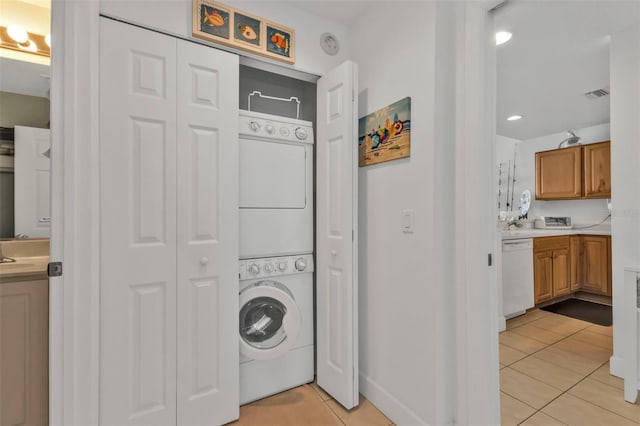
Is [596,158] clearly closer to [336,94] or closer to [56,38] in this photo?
[336,94]

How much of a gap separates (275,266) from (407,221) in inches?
34.9

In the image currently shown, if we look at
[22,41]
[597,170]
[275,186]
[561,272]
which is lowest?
[561,272]

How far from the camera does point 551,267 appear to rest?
3.59m

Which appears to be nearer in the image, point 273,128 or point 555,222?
point 273,128

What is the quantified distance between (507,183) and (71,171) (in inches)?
216

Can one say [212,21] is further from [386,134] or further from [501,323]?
[501,323]

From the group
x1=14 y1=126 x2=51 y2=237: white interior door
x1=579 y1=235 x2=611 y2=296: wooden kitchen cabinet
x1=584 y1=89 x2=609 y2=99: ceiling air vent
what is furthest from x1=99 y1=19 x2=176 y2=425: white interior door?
x1=579 y1=235 x2=611 y2=296: wooden kitchen cabinet

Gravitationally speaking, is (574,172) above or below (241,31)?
below

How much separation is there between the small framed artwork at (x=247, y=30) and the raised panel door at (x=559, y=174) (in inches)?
185

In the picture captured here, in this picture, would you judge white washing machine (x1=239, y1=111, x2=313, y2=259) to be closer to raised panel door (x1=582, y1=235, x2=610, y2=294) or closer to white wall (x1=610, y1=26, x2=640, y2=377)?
white wall (x1=610, y1=26, x2=640, y2=377)

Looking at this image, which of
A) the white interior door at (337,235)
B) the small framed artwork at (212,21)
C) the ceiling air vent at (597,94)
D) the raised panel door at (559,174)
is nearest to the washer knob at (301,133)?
the white interior door at (337,235)

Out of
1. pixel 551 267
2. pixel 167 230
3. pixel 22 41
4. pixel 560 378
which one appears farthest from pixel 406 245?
pixel 551 267

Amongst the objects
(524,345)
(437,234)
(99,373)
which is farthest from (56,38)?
(524,345)

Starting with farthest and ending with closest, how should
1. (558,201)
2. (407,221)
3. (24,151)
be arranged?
1. (558,201)
2. (24,151)
3. (407,221)
